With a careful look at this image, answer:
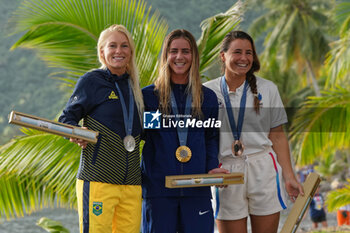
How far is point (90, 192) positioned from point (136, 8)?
3.16m

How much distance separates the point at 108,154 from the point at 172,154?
43 centimetres

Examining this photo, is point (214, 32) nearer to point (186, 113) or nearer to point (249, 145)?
point (249, 145)

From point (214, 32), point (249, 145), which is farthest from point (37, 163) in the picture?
point (249, 145)

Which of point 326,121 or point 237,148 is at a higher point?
point 326,121

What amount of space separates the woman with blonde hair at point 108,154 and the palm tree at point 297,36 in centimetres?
3726

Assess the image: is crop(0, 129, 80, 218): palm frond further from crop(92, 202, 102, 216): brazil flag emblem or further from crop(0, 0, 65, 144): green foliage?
crop(0, 0, 65, 144): green foliage

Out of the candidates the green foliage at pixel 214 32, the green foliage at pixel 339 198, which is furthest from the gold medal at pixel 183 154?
the green foliage at pixel 339 198

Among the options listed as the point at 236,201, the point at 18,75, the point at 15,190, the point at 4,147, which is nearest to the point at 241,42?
the point at 236,201

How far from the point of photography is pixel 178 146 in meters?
3.50

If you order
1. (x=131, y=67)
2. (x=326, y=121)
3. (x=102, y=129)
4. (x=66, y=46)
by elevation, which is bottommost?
(x=102, y=129)

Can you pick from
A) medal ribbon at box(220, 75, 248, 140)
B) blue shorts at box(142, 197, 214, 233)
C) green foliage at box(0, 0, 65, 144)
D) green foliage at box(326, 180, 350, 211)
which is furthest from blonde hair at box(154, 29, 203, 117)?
green foliage at box(0, 0, 65, 144)

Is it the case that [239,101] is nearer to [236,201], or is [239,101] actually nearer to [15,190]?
[236,201]

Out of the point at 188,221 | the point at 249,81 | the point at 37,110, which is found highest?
the point at 37,110

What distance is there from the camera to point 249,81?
12.8 feet
